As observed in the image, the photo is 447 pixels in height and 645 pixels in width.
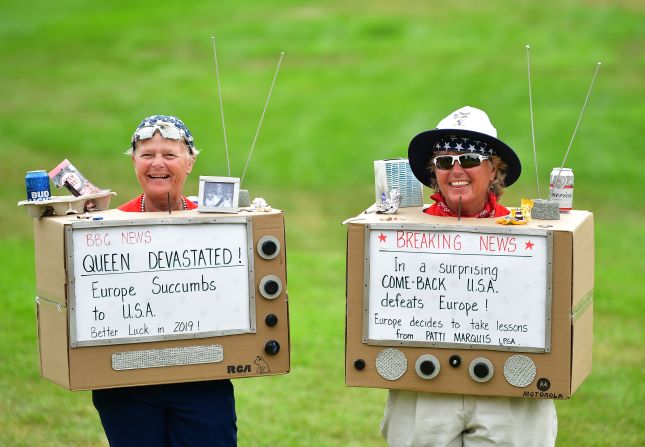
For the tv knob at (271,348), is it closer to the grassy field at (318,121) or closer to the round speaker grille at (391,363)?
the round speaker grille at (391,363)

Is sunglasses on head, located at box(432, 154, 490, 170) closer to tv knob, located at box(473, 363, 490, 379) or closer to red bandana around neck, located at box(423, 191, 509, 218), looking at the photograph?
red bandana around neck, located at box(423, 191, 509, 218)

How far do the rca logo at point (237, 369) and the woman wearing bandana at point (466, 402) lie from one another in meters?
0.63

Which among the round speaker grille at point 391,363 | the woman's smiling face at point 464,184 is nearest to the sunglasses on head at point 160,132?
the woman's smiling face at point 464,184

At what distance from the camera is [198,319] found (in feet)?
16.7

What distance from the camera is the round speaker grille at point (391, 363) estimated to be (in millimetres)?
4953

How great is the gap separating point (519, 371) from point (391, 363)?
53 centimetres

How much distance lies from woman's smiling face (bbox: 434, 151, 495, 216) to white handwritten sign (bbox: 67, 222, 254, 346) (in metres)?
0.87

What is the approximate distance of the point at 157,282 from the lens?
5.06 meters

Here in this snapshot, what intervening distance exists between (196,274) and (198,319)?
19 cm

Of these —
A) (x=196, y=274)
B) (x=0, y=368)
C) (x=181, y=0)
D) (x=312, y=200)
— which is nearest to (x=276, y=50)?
(x=181, y=0)

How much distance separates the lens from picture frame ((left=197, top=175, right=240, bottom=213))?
5082 millimetres

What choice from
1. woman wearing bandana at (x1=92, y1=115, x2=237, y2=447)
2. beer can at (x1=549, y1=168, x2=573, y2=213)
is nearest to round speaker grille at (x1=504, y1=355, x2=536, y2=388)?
beer can at (x1=549, y1=168, x2=573, y2=213)

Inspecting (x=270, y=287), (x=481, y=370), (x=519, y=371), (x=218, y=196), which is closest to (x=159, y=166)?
(x=218, y=196)

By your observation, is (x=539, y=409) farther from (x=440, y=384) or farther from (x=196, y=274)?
(x=196, y=274)
